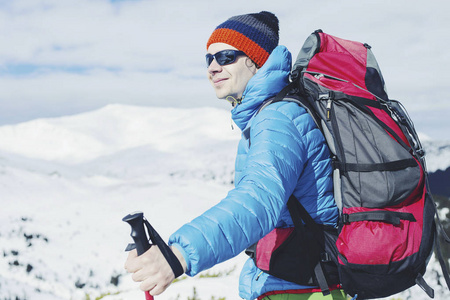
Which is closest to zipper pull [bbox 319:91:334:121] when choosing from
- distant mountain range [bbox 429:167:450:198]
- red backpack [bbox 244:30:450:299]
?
red backpack [bbox 244:30:450:299]

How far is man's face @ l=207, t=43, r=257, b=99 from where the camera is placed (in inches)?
98.3

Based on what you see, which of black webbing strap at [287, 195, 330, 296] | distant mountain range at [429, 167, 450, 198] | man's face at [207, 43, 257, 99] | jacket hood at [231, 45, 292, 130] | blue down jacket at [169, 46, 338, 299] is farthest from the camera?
distant mountain range at [429, 167, 450, 198]

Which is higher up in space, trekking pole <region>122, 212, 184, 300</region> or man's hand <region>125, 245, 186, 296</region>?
trekking pole <region>122, 212, 184, 300</region>

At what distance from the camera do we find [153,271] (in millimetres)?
1292

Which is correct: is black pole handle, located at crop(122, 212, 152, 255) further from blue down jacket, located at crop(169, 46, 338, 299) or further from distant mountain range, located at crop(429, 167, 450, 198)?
distant mountain range, located at crop(429, 167, 450, 198)

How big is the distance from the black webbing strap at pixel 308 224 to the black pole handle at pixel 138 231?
85 cm

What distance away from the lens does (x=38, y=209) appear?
1478cm

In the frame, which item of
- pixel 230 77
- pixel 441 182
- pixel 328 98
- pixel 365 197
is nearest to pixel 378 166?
pixel 365 197

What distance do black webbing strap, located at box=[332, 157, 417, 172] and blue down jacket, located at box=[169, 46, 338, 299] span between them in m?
0.09

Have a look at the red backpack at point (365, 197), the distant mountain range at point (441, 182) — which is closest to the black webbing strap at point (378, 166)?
the red backpack at point (365, 197)

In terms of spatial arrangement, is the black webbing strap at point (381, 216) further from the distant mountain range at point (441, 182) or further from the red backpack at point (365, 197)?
the distant mountain range at point (441, 182)

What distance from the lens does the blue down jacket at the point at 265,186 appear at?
A: 1.41m

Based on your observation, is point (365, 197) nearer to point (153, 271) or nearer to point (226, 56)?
point (153, 271)

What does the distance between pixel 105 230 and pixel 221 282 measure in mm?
7035
